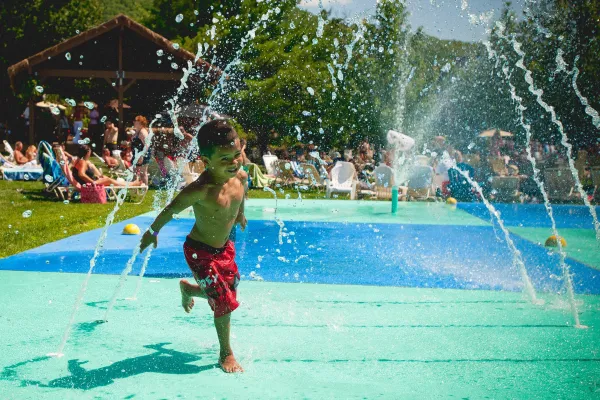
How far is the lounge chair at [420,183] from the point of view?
16.3 metres

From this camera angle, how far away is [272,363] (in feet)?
12.5

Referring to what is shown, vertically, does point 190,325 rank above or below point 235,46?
below

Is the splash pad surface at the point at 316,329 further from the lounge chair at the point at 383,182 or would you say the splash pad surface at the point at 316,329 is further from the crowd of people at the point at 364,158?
the lounge chair at the point at 383,182

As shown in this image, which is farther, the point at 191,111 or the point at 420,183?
the point at 191,111

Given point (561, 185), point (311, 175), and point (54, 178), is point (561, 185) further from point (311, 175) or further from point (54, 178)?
point (54, 178)

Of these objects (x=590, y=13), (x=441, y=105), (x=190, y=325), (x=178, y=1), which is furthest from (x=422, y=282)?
(x=178, y=1)

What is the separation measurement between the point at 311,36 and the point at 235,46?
4.46 metres

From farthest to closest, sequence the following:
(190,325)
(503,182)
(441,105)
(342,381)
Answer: (441,105), (503,182), (190,325), (342,381)

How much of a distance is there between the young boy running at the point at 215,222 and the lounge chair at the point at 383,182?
42.8 ft

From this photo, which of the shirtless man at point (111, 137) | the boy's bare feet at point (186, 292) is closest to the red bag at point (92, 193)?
the shirtless man at point (111, 137)

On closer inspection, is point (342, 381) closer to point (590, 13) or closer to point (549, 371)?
point (549, 371)

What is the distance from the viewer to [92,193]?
518 inches

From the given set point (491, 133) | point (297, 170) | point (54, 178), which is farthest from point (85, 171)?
point (491, 133)

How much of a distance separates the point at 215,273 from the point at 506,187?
15.7 meters
